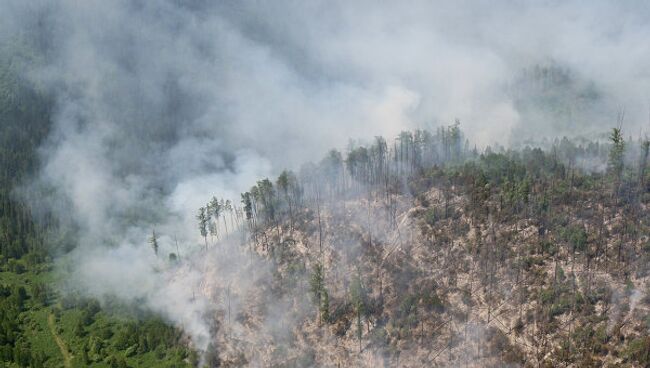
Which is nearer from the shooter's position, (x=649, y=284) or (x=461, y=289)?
(x=649, y=284)

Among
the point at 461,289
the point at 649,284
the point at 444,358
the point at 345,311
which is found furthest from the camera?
the point at 345,311

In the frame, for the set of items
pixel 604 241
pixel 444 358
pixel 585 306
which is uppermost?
pixel 604 241

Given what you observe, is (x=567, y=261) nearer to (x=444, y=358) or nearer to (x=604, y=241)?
(x=604, y=241)

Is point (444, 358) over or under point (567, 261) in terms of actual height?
under

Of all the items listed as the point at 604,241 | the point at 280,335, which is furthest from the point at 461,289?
the point at 280,335

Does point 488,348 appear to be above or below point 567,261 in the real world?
below

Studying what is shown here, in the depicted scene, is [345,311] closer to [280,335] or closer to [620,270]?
[280,335]

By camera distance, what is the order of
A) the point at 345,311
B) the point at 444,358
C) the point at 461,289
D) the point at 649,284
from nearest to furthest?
the point at 649,284 < the point at 444,358 < the point at 461,289 < the point at 345,311

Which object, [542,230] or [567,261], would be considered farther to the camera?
[542,230]

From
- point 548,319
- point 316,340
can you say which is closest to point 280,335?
point 316,340
